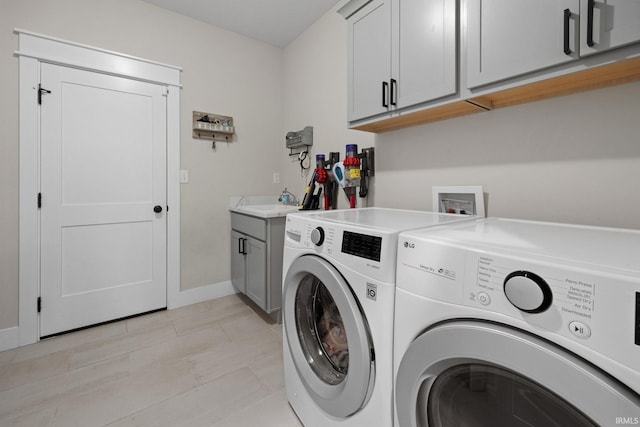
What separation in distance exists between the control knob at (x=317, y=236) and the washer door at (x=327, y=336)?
67 mm

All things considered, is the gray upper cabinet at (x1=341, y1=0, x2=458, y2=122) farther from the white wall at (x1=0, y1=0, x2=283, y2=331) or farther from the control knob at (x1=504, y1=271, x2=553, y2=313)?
the white wall at (x1=0, y1=0, x2=283, y2=331)

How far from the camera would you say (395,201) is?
1855mm

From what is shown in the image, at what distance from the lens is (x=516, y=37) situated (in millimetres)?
1006

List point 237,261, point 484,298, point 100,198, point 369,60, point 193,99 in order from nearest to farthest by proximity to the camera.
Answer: point 484,298
point 369,60
point 100,198
point 193,99
point 237,261

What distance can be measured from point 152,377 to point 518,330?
6.11 ft

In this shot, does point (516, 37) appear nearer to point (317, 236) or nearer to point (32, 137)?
point (317, 236)

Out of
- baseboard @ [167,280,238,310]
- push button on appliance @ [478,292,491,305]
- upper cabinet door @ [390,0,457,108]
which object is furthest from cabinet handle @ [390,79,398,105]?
baseboard @ [167,280,238,310]

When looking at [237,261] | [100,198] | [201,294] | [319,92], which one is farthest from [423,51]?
[201,294]

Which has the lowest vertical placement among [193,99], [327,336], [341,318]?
[327,336]

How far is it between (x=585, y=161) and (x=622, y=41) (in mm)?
450

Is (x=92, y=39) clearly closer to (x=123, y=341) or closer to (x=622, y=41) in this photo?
(x=123, y=341)

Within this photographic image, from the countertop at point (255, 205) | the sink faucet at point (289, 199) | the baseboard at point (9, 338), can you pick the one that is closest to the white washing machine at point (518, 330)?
the countertop at point (255, 205)

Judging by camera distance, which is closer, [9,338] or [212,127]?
[9,338]

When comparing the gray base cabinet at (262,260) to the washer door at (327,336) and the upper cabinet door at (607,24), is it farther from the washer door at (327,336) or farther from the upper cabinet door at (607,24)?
the upper cabinet door at (607,24)
